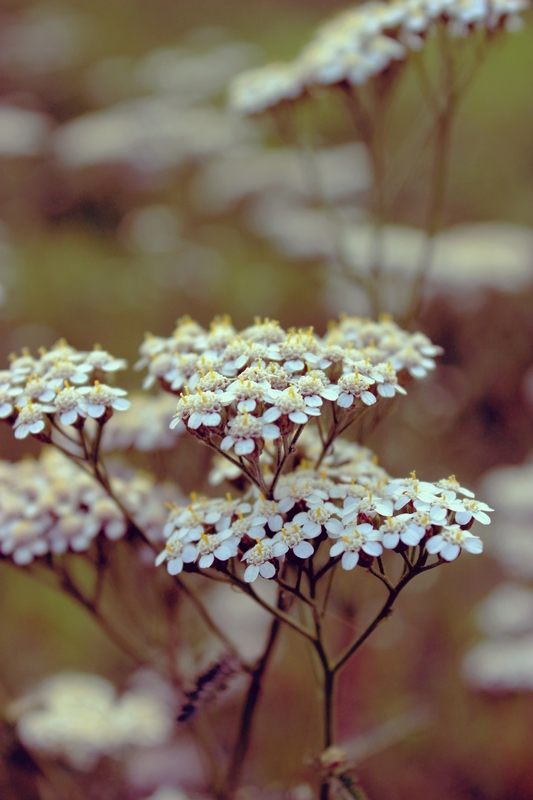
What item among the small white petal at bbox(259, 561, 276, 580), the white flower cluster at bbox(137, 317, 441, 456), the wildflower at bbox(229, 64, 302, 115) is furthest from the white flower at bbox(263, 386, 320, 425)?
the wildflower at bbox(229, 64, 302, 115)

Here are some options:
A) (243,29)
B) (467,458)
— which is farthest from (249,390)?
(243,29)

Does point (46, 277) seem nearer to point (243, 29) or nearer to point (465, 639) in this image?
point (465, 639)

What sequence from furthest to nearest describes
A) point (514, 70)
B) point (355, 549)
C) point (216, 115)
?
1. point (514, 70)
2. point (216, 115)
3. point (355, 549)

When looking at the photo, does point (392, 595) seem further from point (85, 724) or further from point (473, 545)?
point (85, 724)

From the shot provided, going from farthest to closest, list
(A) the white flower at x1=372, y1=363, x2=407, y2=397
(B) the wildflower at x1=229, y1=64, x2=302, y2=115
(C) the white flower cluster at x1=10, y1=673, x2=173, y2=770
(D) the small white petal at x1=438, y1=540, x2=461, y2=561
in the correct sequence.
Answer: (B) the wildflower at x1=229, y1=64, x2=302, y2=115 → (C) the white flower cluster at x1=10, y1=673, x2=173, y2=770 → (A) the white flower at x1=372, y1=363, x2=407, y2=397 → (D) the small white petal at x1=438, y1=540, x2=461, y2=561

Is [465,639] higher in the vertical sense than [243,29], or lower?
lower

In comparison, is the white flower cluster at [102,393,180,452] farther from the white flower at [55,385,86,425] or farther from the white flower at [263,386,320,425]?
the white flower at [263,386,320,425]

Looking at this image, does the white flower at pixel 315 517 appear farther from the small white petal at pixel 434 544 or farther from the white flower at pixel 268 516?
the small white petal at pixel 434 544
